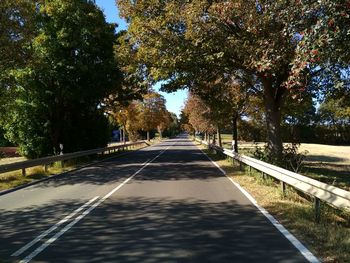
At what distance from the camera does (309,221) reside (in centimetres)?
923

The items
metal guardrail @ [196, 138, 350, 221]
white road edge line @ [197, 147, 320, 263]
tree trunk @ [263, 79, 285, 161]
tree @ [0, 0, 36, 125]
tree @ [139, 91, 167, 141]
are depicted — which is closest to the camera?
white road edge line @ [197, 147, 320, 263]

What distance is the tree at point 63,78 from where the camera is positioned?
29578 mm

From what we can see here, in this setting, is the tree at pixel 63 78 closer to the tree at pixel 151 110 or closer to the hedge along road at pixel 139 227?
the hedge along road at pixel 139 227

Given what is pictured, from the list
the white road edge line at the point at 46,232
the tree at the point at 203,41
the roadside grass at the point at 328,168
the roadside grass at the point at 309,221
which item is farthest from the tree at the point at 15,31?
the roadside grass at the point at 328,168

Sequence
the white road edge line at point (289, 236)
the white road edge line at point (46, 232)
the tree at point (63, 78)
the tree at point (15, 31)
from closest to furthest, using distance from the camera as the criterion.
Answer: the white road edge line at point (289, 236), the white road edge line at point (46, 232), the tree at point (15, 31), the tree at point (63, 78)

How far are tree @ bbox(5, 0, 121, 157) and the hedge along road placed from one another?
15458mm

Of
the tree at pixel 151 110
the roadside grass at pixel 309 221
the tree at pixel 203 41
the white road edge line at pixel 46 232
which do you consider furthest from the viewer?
the tree at pixel 151 110

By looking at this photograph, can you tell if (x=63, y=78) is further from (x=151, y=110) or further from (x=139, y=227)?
(x=151, y=110)

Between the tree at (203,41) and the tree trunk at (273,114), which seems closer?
the tree at (203,41)

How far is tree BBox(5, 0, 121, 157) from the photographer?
29578 mm

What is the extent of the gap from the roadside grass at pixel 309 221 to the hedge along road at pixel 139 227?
1.04 feet

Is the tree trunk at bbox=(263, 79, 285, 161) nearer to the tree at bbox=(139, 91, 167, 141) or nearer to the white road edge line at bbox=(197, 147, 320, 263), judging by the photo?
the white road edge line at bbox=(197, 147, 320, 263)

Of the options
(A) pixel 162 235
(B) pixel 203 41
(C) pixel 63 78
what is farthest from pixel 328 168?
(A) pixel 162 235

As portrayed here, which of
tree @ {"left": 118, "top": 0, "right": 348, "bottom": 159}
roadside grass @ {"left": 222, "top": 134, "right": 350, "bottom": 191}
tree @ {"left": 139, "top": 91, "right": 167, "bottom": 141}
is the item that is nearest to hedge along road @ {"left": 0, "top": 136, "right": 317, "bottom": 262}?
roadside grass @ {"left": 222, "top": 134, "right": 350, "bottom": 191}
